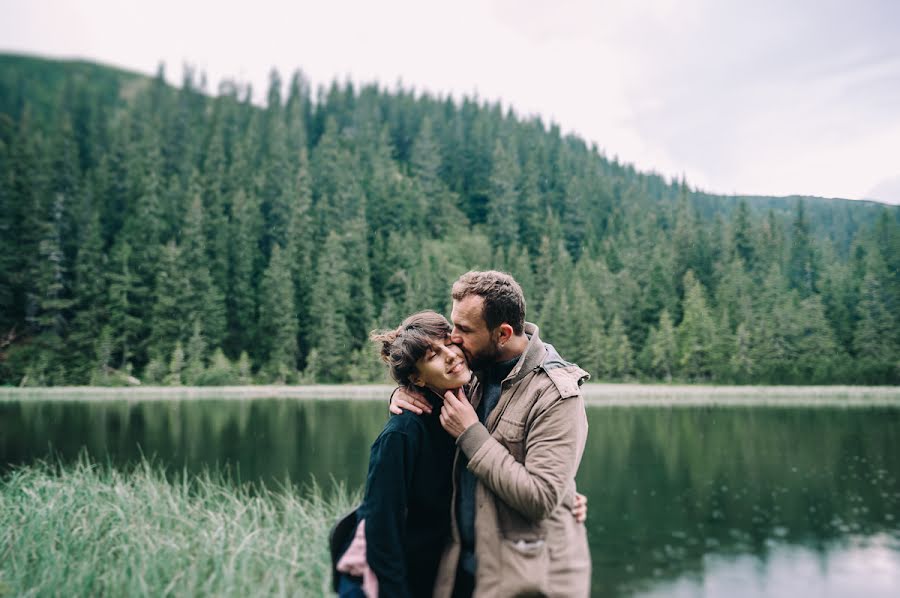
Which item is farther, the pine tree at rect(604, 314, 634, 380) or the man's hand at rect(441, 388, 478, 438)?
the pine tree at rect(604, 314, 634, 380)

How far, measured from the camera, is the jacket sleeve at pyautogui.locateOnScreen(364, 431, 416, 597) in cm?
236

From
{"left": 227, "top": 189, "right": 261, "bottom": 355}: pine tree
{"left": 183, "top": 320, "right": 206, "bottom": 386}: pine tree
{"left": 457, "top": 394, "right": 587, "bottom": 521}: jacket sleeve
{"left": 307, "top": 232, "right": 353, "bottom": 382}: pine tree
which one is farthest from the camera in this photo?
{"left": 227, "top": 189, "right": 261, "bottom": 355}: pine tree

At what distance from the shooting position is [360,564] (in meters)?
2.48

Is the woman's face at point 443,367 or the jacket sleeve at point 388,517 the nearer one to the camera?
the jacket sleeve at point 388,517

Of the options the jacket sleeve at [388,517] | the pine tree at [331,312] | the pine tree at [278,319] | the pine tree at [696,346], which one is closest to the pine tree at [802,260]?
the pine tree at [696,346]

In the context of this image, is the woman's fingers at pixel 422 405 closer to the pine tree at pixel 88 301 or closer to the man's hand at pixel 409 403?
the man's hand at pixel 409 403

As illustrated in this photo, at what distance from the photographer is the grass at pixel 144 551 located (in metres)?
4.60

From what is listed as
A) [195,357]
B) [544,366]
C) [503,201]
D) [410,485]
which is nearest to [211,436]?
[410,485]

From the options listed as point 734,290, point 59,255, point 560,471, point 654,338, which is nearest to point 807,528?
point 560,471

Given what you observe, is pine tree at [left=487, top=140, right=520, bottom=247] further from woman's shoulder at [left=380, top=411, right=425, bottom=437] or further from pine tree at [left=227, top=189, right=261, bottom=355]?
woman's shoulder at [left=380, top=411, right=425, bottom=437]

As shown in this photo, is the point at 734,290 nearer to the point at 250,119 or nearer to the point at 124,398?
the point at 124,398

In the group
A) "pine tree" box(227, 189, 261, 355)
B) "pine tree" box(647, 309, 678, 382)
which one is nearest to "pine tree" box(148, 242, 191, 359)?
"pine tree" box(227, 189, 261, 355)

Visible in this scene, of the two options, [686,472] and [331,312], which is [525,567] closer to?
[686,472]

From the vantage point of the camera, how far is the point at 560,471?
231cm
